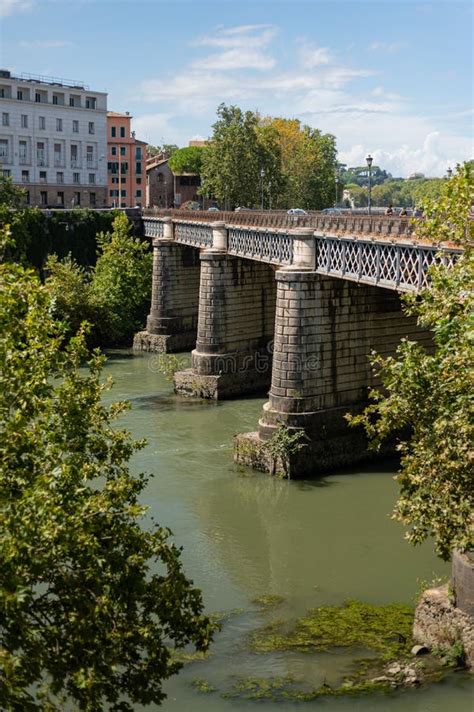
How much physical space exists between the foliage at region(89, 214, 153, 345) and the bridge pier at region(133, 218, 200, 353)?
4.90 ft

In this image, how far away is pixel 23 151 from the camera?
74.0 meters

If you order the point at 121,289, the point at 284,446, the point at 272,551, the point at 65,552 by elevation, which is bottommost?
the point at 272,551

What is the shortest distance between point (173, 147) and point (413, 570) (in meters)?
187

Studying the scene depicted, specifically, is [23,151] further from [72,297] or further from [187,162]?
[187,162]

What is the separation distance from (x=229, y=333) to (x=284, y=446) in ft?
38.5

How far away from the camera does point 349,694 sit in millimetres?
13555

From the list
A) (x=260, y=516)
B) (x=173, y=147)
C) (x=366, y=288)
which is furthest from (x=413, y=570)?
(x=173, y=147)

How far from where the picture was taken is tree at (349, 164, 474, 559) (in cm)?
1268

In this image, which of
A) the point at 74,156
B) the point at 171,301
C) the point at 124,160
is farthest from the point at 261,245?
the point at 124,160

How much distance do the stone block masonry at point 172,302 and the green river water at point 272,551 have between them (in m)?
15.9

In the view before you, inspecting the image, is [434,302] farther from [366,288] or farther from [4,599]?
[366,288]

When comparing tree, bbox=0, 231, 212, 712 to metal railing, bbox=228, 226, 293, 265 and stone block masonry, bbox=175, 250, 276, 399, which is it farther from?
stone block masonry, bbox=175, 250, 276, 399

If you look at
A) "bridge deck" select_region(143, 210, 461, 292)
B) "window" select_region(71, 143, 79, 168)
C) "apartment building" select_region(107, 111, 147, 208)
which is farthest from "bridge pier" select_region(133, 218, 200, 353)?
"apartment building" select_region(107, 111, 147, 208)

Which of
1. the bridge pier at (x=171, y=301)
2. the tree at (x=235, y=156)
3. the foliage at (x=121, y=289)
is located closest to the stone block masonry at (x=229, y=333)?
the bridge pier at (x=171, y=301)
